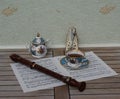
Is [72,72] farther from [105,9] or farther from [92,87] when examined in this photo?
[105,9]

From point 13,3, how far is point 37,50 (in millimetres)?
267

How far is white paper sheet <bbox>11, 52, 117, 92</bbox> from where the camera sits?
35.7 inches

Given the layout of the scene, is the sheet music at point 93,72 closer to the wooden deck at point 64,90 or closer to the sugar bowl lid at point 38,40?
the wooden deck at point 64,90

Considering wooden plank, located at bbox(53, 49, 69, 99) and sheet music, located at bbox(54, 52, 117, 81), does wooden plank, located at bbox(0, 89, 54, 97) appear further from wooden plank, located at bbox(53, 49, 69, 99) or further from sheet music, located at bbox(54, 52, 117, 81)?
sheet music, located at bbox(54, 52, 117, 81)

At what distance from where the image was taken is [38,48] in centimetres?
114

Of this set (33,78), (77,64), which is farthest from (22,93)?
(77,64)

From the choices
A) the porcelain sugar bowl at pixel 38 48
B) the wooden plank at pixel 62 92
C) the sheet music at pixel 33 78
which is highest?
the porcelain sugar bowl at pixel 38 48

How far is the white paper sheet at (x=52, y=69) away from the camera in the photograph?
2.97 feet

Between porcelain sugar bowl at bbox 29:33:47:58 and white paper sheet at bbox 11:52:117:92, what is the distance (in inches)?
1.9

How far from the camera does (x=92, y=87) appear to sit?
896 mm

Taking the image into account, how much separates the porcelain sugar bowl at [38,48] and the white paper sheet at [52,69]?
5cm

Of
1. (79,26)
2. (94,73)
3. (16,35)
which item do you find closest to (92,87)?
(94,73)

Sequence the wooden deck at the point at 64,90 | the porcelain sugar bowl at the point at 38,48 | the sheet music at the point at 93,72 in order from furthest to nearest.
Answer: the porcelain sugar bowl at the point at 38,48 < the sheet music at the point at 93,72 < the wooden deck at the point at 64,90

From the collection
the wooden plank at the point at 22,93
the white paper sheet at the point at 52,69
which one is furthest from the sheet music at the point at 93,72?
the wooden plank at the point at 22,93
